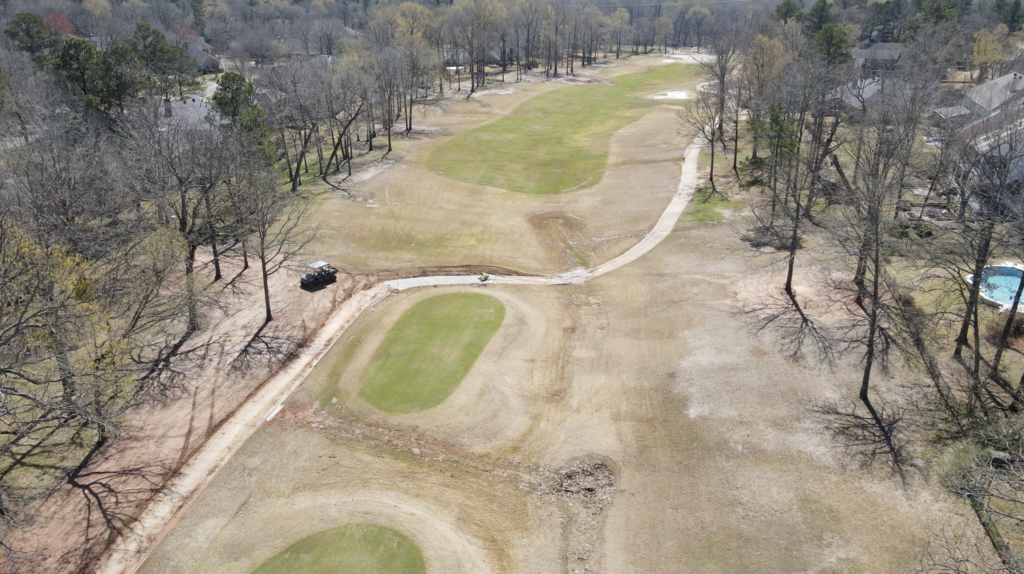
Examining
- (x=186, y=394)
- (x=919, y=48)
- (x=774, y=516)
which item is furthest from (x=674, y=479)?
(x=919, y=48)

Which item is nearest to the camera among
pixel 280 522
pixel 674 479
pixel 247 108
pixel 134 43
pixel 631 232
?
pixel 280 522

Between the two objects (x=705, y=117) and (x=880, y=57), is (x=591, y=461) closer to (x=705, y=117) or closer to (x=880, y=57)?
(x=705, y=117)

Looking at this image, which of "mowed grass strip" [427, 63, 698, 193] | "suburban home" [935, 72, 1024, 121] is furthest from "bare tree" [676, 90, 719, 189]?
"suburban home" [935, 72, 1024, 121]

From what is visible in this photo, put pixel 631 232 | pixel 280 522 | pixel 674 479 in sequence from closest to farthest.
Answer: pixel 280 522
pixel 674 479
pixel 631 232

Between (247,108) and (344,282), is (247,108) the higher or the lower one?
the higher one

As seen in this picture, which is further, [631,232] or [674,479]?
[631,232]

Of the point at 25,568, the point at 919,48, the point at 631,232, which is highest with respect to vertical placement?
the point at 919,48

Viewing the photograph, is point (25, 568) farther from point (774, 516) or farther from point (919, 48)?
point (919, 48)
